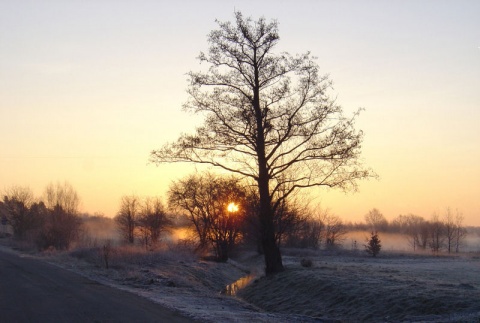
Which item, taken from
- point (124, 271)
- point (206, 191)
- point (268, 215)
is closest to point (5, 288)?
point (124, 271)

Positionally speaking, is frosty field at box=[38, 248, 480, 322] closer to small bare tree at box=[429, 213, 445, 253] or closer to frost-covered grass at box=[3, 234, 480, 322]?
frost-covered grass at box=[3, 234, 480, 322]

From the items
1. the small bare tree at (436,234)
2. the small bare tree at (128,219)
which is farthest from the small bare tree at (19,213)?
the small bare tree at (436,234)

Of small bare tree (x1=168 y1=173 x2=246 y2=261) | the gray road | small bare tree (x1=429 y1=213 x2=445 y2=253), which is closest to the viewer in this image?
the gray road

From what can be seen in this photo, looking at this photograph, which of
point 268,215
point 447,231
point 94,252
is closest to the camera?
point 268,215

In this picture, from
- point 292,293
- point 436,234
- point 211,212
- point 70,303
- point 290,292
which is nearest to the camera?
point 70,303

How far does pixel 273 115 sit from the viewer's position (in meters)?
27.8

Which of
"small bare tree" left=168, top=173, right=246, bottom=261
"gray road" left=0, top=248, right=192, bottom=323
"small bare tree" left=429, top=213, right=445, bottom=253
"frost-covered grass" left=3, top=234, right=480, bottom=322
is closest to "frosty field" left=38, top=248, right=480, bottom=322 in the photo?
"frost-covered grass" left=3, top=234, right=480, bottom=322

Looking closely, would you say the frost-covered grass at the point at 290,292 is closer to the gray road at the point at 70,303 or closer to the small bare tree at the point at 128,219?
the gray road at the point at 70,303

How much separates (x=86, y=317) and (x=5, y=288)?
740 centimetres

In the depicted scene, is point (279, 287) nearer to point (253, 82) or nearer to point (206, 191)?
point (253, 82)

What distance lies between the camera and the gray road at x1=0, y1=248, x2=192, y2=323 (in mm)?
13907

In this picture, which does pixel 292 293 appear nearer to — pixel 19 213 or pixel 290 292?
pixel 290 292

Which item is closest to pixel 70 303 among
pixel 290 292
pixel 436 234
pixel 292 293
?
pixel 292 293

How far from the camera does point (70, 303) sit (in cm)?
1641
